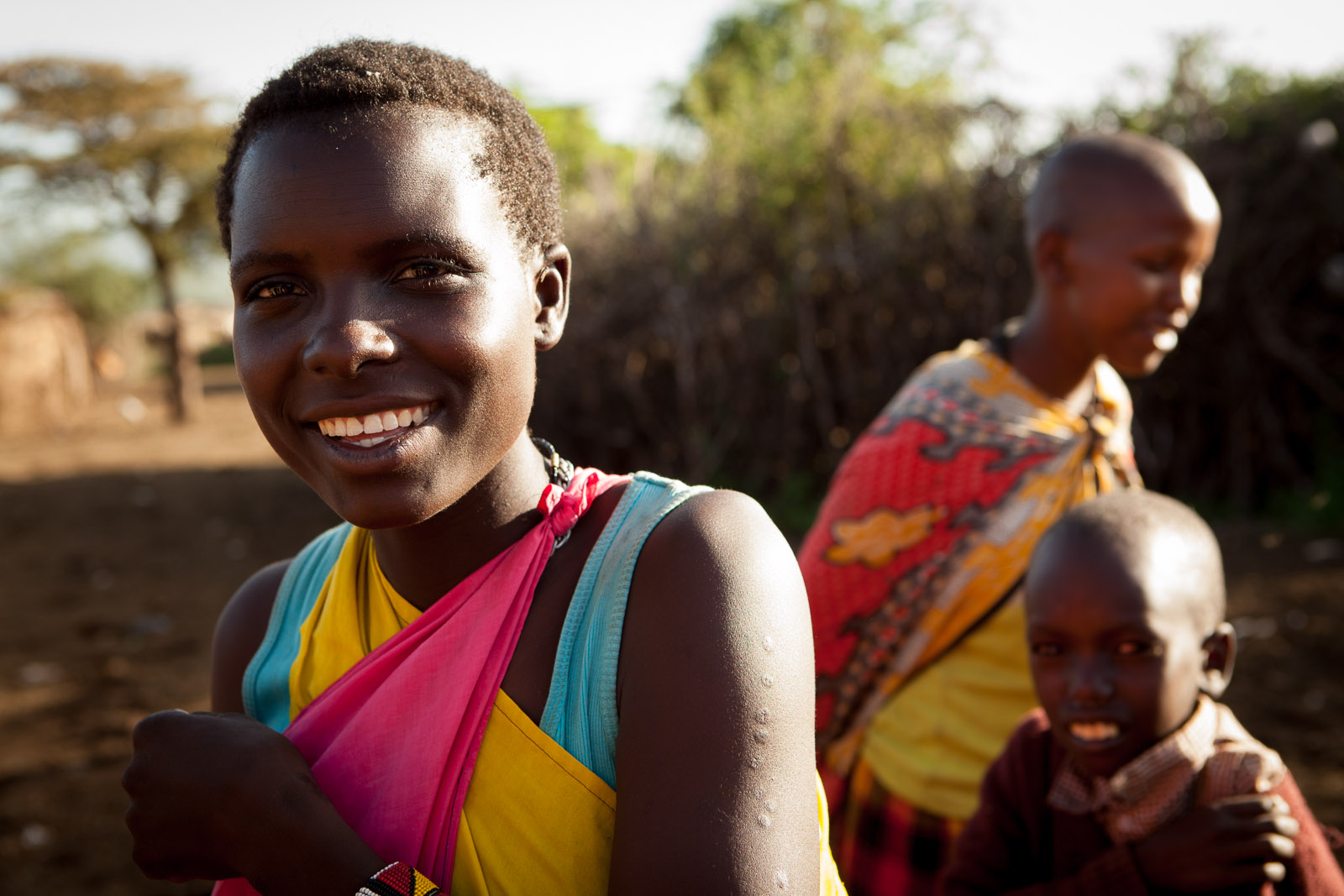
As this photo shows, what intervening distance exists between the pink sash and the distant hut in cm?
1555

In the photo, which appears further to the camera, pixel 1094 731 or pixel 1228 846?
pixel 1094 731

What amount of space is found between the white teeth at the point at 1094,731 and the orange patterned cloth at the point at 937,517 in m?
0.71

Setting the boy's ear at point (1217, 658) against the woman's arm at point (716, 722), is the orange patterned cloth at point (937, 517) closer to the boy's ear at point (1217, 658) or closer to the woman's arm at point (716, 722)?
the boy's ear at point (1217, 658)

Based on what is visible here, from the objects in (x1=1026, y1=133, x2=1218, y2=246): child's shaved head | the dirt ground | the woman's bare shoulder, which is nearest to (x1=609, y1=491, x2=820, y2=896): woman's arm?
the woman's bare shoulder

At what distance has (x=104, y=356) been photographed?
80.4 feet

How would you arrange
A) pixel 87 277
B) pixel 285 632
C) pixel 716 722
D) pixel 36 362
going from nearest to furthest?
pixel 716 722, pixel 285 632, pixel 36 362, pixel 87 277

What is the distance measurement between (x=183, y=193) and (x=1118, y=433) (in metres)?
16.2

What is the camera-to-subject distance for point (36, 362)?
14.7 meters

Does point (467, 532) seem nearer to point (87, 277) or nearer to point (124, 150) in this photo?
point (124, 150)

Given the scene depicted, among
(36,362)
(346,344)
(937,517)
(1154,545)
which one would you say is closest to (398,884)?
(346,344)

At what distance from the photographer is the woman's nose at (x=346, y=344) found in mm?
1134

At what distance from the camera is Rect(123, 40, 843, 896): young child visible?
3.56 ft

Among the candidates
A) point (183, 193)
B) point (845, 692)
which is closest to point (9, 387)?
point (183, 193)

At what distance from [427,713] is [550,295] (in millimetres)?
558
